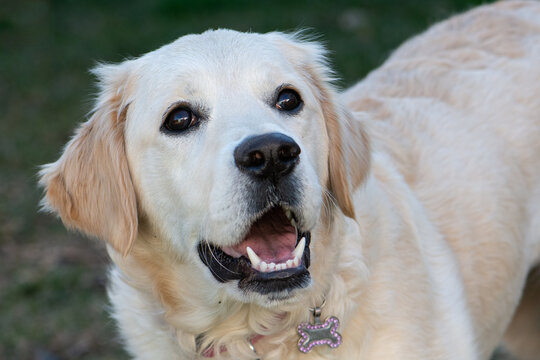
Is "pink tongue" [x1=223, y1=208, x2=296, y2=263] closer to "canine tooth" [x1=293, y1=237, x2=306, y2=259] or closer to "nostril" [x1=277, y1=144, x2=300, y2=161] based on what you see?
"canine tooth" [x1=293, y1=237, x2=306, y2=259]

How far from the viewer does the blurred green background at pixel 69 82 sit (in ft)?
17.0

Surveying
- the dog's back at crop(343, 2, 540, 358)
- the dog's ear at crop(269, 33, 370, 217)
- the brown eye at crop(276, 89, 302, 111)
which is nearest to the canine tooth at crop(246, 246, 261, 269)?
the dog's ear at crop(269, 33, 370, 217)

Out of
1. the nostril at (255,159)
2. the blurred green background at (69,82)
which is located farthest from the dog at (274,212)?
the blurred green background at (69,82)

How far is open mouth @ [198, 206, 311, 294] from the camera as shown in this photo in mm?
2678

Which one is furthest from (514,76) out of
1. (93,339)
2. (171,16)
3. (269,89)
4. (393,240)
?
(171,16)

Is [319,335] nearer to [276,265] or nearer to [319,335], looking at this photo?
[319,335]

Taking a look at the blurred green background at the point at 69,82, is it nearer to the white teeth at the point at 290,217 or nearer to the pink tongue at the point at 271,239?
the pink tongue at the point at 271,239

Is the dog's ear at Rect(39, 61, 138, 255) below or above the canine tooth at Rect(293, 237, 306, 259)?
above

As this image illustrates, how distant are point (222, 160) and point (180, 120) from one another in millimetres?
363

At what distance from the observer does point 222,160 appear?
8.71ft

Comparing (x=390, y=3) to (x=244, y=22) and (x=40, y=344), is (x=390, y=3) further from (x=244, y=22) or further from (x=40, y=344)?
(x=40, y=344)

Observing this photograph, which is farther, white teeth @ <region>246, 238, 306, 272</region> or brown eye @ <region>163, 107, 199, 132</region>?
brown eye @ <region>163, 107, 199, 132</region>

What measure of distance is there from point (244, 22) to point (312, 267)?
27.7 feet

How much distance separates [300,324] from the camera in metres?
2.92
